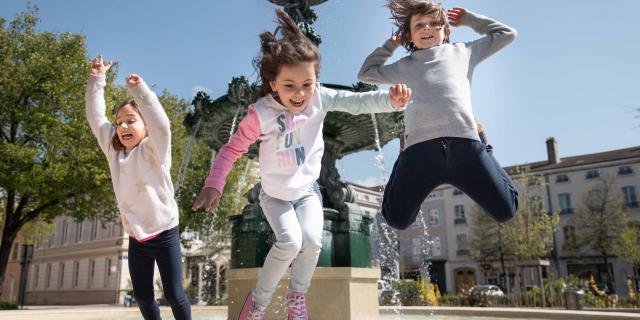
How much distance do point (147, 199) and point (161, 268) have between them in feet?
1.47

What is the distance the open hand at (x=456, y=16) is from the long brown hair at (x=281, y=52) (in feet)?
3.89

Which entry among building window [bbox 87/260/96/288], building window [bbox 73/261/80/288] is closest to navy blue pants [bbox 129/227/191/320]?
building window [bbox 87/260/96/288]

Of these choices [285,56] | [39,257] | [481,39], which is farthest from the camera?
[39,257]

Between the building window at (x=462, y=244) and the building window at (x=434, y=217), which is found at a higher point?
the building window at (x=434, y=217)

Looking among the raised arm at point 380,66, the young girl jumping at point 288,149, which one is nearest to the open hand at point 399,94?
the young girl jumping at point 288,149

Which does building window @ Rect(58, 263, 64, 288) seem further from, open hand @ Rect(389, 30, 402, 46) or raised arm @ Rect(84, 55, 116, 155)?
open hand @ Rect(389, 30, 402, 46)

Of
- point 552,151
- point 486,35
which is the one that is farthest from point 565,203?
point 486,35

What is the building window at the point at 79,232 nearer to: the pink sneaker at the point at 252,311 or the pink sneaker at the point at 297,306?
the pink sneaker at the point at 252,311

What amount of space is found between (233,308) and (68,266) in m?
39.9

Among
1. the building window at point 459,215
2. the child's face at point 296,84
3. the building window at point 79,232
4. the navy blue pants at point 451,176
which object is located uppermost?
the building window at point 459,215

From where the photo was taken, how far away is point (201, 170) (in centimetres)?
2284

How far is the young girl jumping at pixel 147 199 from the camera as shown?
10.2 feet

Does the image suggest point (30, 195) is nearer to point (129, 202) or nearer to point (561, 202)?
point (129, 202)

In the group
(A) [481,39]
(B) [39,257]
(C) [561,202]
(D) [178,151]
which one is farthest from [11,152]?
(C) [561,202]
